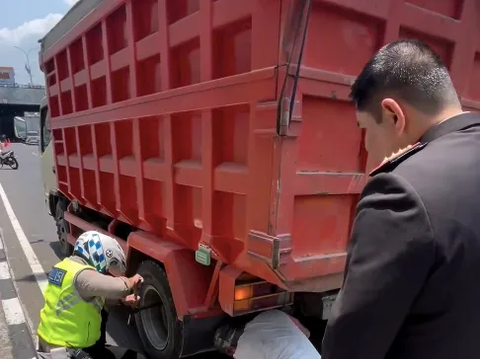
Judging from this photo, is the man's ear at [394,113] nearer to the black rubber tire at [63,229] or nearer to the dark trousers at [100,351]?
the dark trousers at [100,351]

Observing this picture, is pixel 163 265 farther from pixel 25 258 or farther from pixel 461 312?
pixel 25 258

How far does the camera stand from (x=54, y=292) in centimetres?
254

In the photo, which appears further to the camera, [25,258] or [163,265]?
[25,258]

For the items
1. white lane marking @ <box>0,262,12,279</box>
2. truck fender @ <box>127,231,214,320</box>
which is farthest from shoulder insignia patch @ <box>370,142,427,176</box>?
white lane marking @ <box>0,262,12,279</box>

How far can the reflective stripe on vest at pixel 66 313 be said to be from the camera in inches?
98.8

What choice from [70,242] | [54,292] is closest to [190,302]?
[54,292]

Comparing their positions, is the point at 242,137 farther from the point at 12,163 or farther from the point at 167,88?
the point at 12,163

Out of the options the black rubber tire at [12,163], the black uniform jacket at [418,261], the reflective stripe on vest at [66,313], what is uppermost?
the black uniform jacket at [418,261]

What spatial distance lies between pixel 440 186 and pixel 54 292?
96.0 inches

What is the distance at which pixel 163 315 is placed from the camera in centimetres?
327

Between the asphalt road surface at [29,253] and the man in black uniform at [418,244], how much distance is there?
280 centimetres

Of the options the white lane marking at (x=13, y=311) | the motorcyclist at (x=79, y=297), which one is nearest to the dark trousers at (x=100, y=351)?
the motorcyclist at (x=79, y=297)

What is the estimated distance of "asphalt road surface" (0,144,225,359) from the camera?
3.88m

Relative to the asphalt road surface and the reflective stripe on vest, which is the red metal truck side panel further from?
the asphalt road surface
